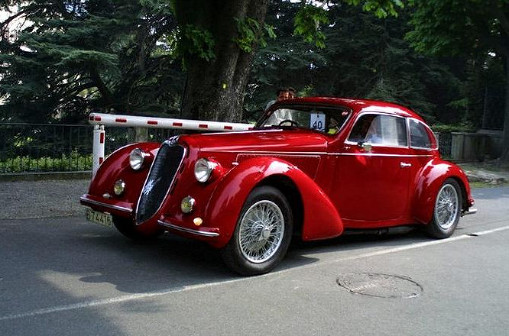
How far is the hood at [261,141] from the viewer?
212 inches

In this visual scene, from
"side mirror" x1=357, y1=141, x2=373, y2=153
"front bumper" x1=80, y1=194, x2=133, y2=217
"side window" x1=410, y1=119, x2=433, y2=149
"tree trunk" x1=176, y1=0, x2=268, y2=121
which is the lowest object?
"front bumper" x1=80, y1=194, x2=133, y2=217

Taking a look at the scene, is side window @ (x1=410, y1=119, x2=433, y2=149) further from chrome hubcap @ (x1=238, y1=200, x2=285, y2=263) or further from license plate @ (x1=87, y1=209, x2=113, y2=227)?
license plate @ (x1=87, y1=209, x2=113, y2=227)

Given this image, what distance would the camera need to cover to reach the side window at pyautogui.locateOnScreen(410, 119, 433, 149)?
23.8ft

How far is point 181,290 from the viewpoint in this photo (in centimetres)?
468

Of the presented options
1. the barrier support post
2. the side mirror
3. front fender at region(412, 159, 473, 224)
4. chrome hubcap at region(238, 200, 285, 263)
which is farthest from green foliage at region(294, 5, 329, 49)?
chrome hubcap at region(238, 200, 285, 263)

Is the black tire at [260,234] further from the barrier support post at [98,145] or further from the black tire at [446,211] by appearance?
the barrier support post at [98,145]

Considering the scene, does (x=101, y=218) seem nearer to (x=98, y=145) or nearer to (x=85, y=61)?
(x=98, y=145)

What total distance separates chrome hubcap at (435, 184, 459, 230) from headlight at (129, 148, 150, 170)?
4074 mm

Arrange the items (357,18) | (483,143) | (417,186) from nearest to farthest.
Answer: (417,186) → (483,143) → (357,18)

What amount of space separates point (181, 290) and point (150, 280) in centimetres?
40

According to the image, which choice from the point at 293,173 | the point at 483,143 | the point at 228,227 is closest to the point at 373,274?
the point at 293,173

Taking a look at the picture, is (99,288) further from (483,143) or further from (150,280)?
(483,143)

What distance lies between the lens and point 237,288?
15.7 ft

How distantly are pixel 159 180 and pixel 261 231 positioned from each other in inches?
46.9
